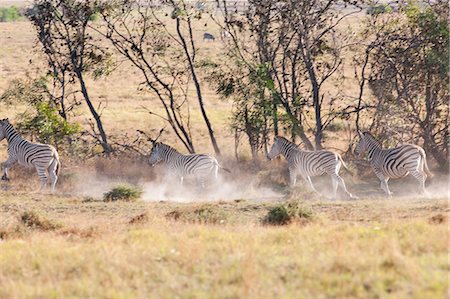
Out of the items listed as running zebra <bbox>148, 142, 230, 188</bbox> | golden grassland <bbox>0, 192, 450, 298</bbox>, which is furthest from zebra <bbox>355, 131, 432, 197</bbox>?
running zebra <bbox>148, 142, 230, 188</bbox>

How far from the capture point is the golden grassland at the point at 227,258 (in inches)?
374

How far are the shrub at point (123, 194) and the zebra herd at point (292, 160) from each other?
246cm

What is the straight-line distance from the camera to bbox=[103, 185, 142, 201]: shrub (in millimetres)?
19812

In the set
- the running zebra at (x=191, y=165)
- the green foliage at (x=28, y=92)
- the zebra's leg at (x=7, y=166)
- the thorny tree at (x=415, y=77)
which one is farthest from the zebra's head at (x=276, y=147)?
the green foliage at (x=28, y=92)

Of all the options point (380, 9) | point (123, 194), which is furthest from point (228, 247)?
point (380, 9)

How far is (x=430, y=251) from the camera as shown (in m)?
10.9

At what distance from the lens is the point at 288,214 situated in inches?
598

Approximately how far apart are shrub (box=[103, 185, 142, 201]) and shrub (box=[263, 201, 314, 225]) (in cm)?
537

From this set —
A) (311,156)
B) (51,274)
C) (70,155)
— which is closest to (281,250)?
(51,274)

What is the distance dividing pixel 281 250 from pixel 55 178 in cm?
1215

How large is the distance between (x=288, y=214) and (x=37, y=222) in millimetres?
4851

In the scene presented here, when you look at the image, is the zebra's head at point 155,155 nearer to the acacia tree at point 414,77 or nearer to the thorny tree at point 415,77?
the acacia tree at point 414,77

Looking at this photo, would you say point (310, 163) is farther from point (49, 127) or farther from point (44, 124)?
point (44, 124)

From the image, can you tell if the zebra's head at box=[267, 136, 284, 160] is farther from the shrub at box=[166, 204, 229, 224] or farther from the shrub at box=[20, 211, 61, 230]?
the shrub at box=[20, 211, 61, 230]
